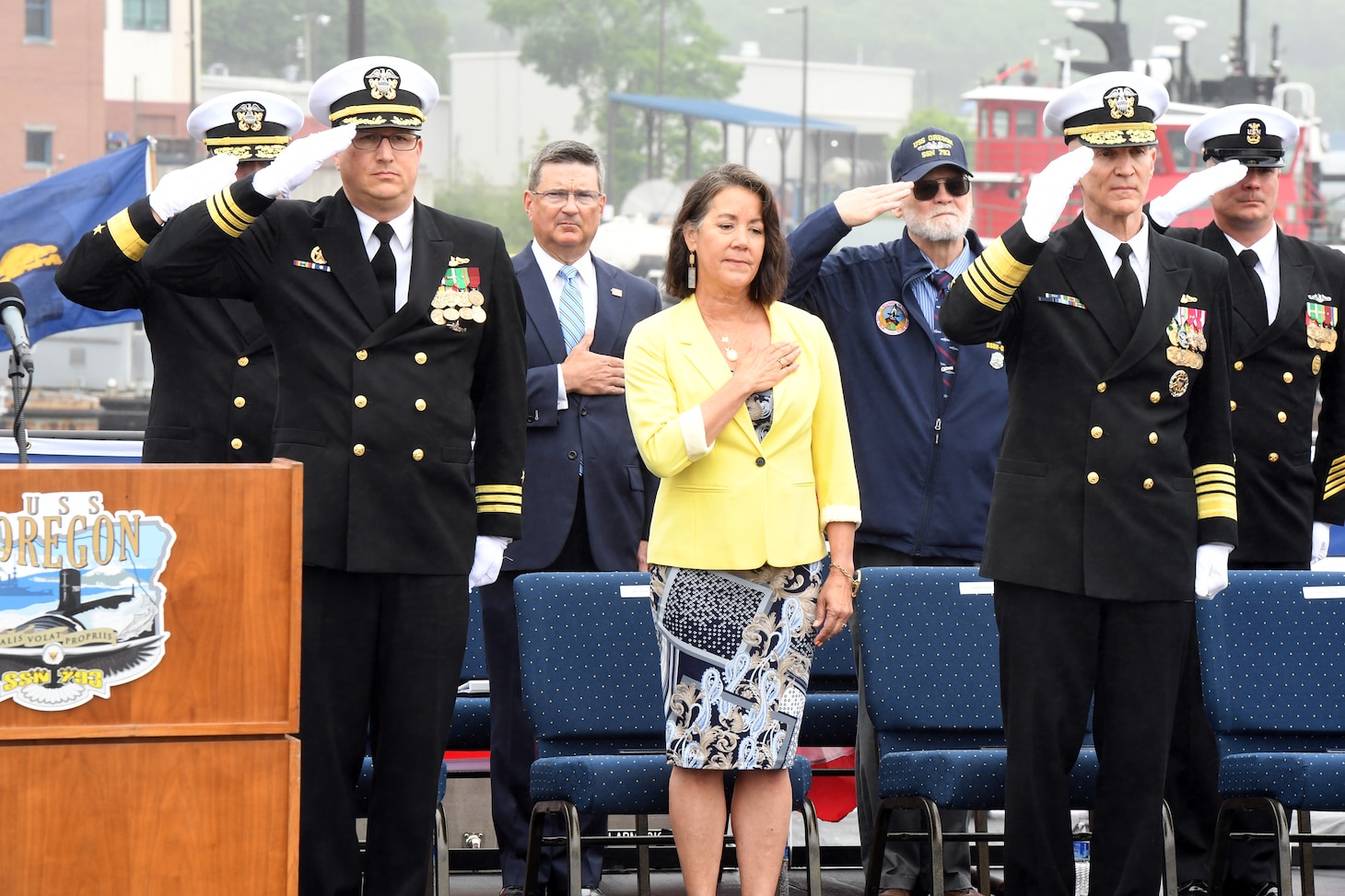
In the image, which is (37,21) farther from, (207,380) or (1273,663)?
(1273,663)

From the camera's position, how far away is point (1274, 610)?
487 centimetres

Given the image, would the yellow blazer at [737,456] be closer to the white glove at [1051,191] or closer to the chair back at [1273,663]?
the white glove at [1051,191]

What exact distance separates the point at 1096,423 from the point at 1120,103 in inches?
27.7

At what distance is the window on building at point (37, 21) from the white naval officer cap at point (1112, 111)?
51.5 meters

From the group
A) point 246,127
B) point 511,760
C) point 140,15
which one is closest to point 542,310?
point 246,127

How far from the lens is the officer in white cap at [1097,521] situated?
402cm

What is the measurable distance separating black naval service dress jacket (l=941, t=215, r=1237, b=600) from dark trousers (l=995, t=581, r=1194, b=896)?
0.08 m

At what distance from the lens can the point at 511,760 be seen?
4.93m

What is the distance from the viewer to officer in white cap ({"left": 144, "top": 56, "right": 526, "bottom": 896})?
3.74 m

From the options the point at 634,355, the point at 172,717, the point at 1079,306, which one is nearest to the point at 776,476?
the point at 634,355

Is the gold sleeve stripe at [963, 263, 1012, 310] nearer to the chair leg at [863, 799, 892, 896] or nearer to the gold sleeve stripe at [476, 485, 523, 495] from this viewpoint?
the gold sleeve stripe at [476, 485, 523, 495]

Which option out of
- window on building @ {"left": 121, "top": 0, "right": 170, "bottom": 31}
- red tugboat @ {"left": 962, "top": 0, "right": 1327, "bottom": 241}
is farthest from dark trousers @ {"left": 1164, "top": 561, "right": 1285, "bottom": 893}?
window on building @ {"left": 121, "top": 0, "right": 170, "bottom": 31}

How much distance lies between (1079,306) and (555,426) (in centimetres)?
157

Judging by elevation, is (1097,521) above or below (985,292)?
below
